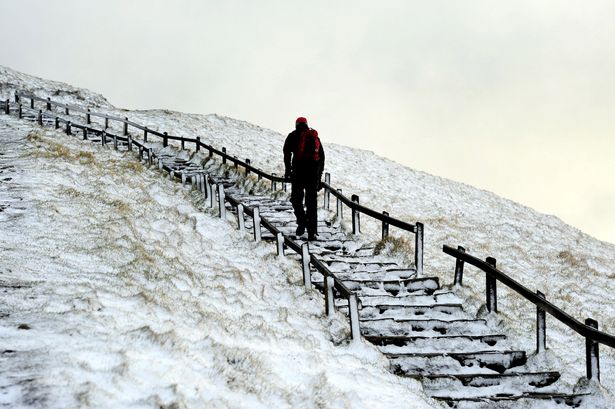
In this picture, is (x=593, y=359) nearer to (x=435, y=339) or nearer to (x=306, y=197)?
(x=435, y=339)

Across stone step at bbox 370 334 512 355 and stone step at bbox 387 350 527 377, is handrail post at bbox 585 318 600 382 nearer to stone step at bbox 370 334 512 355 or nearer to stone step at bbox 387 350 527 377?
stone step at bbox 387 350 527 377

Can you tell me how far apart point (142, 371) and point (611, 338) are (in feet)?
15.4

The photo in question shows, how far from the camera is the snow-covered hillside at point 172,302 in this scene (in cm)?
451

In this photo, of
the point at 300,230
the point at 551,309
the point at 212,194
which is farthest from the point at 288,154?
the point at 551,309

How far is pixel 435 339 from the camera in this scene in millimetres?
7078

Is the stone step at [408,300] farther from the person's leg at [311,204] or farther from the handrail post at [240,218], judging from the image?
the handrail post at [240,218]

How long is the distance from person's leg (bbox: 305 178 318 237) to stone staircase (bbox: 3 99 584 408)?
36 centimetres

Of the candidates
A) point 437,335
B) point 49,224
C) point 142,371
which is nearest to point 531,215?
point 437,335

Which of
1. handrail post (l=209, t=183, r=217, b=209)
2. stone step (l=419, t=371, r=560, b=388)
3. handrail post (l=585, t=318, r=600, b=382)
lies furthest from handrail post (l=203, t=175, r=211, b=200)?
handrail post (l=585, t=318, r=600, b=382)

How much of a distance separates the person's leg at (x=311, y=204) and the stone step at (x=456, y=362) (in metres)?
4.77

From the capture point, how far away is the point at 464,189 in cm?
3088

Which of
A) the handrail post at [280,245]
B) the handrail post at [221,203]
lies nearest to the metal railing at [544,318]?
the handrail post at [280,245]

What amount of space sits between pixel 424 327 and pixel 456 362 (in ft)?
3.34

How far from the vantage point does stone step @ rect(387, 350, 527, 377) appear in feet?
21.0
